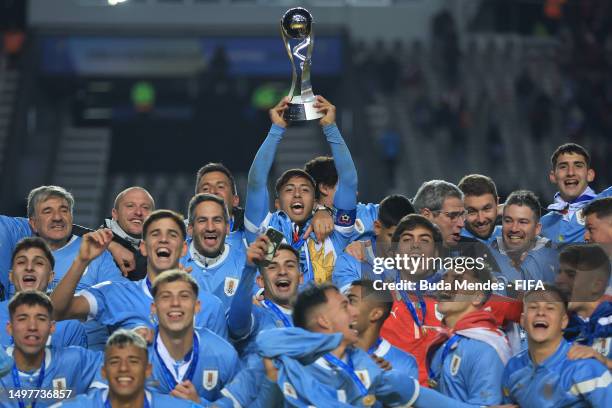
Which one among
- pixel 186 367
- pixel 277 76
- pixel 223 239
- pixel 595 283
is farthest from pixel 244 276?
pixel 277 76

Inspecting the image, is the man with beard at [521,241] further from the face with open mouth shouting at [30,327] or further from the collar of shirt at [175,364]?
the face with open mouth shouting at [30,327]

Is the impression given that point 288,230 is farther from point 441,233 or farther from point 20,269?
point 20,269

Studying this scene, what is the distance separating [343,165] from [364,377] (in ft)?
5.56

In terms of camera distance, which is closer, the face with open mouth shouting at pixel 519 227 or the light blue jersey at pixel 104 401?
the light blue jersey at pixel 104 401

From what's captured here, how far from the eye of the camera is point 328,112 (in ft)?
22.3

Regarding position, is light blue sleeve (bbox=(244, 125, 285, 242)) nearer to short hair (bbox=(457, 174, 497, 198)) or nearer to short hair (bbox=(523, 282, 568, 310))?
short hair (bbox=(457, 174, 497, 198))

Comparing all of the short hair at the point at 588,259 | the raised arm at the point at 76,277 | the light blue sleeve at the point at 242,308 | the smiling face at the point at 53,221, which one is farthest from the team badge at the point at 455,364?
the smiling face at the point at 53,221

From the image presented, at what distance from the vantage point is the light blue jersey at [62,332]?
247 inches

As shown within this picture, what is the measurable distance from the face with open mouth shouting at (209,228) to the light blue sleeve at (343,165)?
63 cm

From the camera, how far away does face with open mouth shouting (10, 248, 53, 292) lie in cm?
629

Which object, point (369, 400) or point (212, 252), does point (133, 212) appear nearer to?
point (212, 252)

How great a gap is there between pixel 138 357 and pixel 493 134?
1266cm

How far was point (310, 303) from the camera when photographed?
5.50 m

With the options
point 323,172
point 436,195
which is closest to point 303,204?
point 323,172
